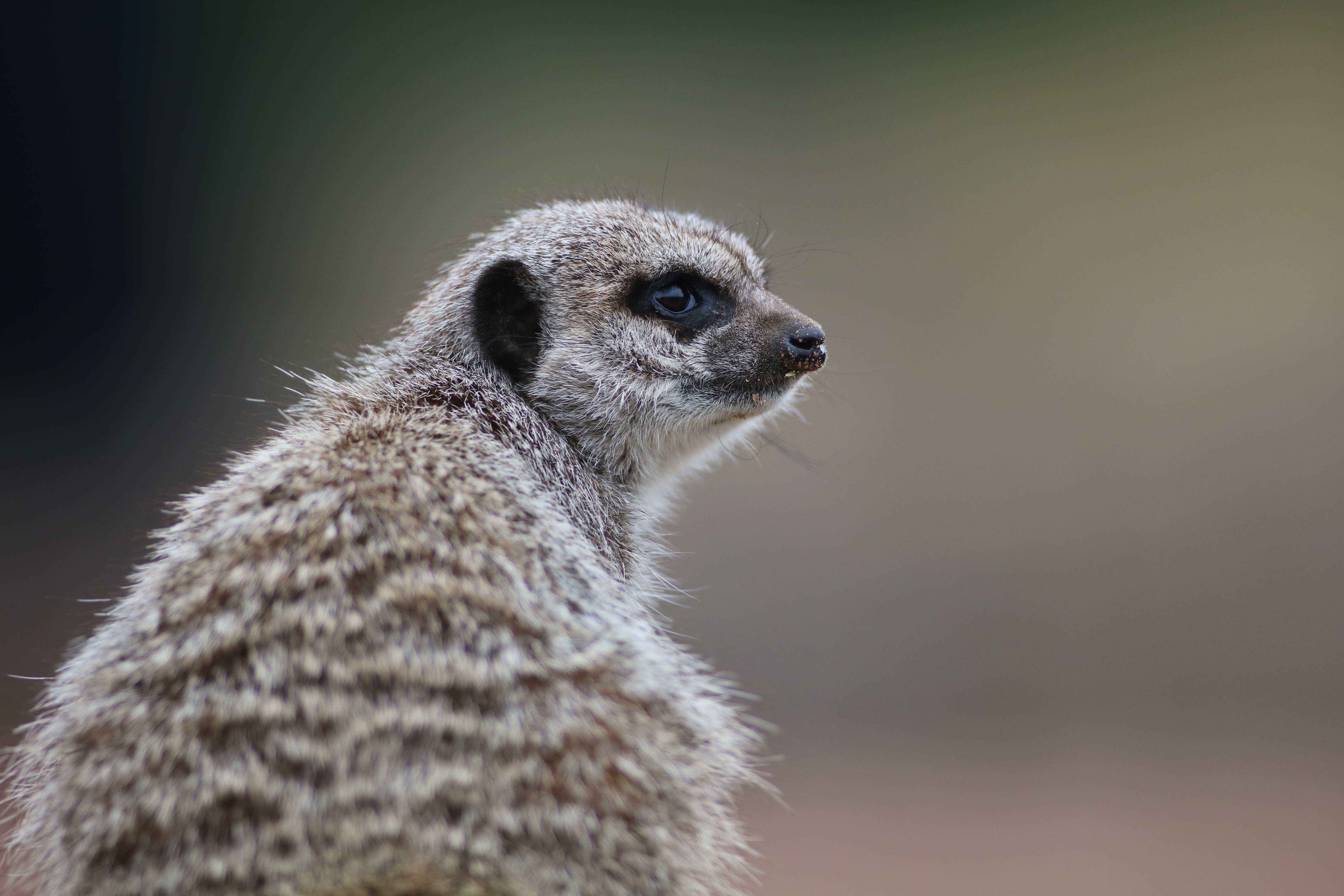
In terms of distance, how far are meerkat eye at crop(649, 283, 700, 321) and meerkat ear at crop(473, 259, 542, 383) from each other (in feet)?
0.78

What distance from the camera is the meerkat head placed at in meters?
1.96

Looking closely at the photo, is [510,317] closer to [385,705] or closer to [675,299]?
[675,299]

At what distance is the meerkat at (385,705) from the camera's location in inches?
44.3

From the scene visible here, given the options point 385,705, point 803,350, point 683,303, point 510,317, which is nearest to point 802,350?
point 803,350

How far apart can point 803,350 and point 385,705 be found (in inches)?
44.5

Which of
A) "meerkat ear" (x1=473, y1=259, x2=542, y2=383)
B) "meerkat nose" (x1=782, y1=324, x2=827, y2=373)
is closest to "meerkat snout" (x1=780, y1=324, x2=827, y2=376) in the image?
"meerkat nose" (x1=782, y1=324, x2=827, y2=373)

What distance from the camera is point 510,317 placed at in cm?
200

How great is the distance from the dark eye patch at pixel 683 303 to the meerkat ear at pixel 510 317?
0.20m

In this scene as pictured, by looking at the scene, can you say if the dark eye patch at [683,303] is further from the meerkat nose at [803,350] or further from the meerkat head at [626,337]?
the meerkat nose at [803,350]

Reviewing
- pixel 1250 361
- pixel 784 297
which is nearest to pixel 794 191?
pixel 784 297

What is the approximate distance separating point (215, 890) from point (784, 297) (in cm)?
350

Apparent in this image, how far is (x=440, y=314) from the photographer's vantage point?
6.60ft

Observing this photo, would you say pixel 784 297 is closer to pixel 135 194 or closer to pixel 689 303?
pixel 689 303

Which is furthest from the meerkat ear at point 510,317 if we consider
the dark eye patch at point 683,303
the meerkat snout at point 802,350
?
the meerkat snout at point 802,350
